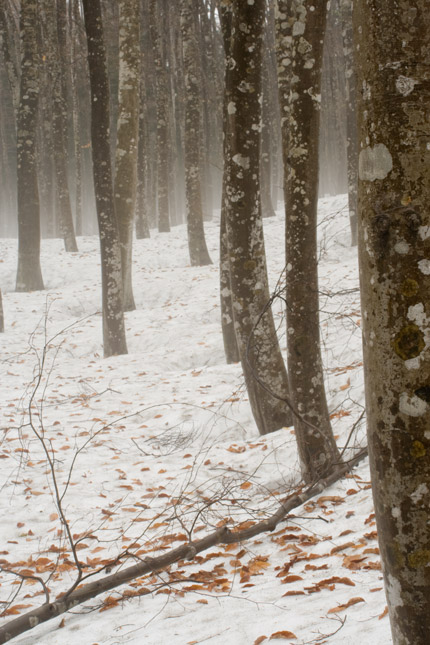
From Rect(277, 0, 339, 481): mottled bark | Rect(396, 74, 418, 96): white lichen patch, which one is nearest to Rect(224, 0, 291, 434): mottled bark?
Rect(277, 0, 339, 481): mottled bark

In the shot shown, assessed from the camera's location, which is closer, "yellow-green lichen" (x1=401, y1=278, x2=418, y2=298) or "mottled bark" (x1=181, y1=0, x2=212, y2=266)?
"yellow-green lichen" (x1=401, y1=278, x2=418, y2=298)

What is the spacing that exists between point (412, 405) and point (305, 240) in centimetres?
305

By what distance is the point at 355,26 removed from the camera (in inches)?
69.1

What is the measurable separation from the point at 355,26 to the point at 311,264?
2.95 m

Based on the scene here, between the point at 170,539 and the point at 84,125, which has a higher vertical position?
the point at 84,125

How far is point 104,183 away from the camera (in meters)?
10.7

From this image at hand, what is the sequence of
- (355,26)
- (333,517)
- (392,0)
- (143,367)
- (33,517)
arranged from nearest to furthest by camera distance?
(392,0)
(355,26)
(333,517)
(33,517)
(143,367)

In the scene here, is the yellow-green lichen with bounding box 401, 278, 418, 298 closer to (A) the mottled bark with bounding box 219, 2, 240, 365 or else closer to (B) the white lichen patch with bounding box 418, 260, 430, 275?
(B) the white lichen patch with bounding box 418, 260, 430, 275

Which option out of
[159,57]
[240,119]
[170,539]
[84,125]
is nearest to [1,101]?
[84,125]

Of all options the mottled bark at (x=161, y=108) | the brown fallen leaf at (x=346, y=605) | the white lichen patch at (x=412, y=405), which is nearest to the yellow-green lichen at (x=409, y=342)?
the white lichen patch at (x=412, y=405)

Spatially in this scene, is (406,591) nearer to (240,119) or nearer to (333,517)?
(333,517)

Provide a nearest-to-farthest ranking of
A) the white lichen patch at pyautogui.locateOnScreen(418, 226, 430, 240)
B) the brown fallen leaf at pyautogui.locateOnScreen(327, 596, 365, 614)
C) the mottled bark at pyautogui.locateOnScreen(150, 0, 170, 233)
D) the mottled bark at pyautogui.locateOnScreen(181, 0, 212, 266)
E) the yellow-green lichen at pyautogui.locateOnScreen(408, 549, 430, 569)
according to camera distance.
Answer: the white lichen patch at pyautogui.locateOnScreen(418, 226, 430, 240) → the yellow-green lichen at pyautogui.locateOnScreen(408, 549, 430, 569) → the brown fallen leaf at pyautogui.locateOnScreen(327, 596, 365, 614) → the mottled bark at pyautogui.locateOnScreen(181, 0, 212, 266) → the mottled bark at pyautogui.locateOnScreen(150, 0, 170, 233)

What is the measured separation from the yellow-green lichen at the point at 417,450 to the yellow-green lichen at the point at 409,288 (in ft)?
1.41

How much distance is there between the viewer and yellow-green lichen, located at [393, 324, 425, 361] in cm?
166
